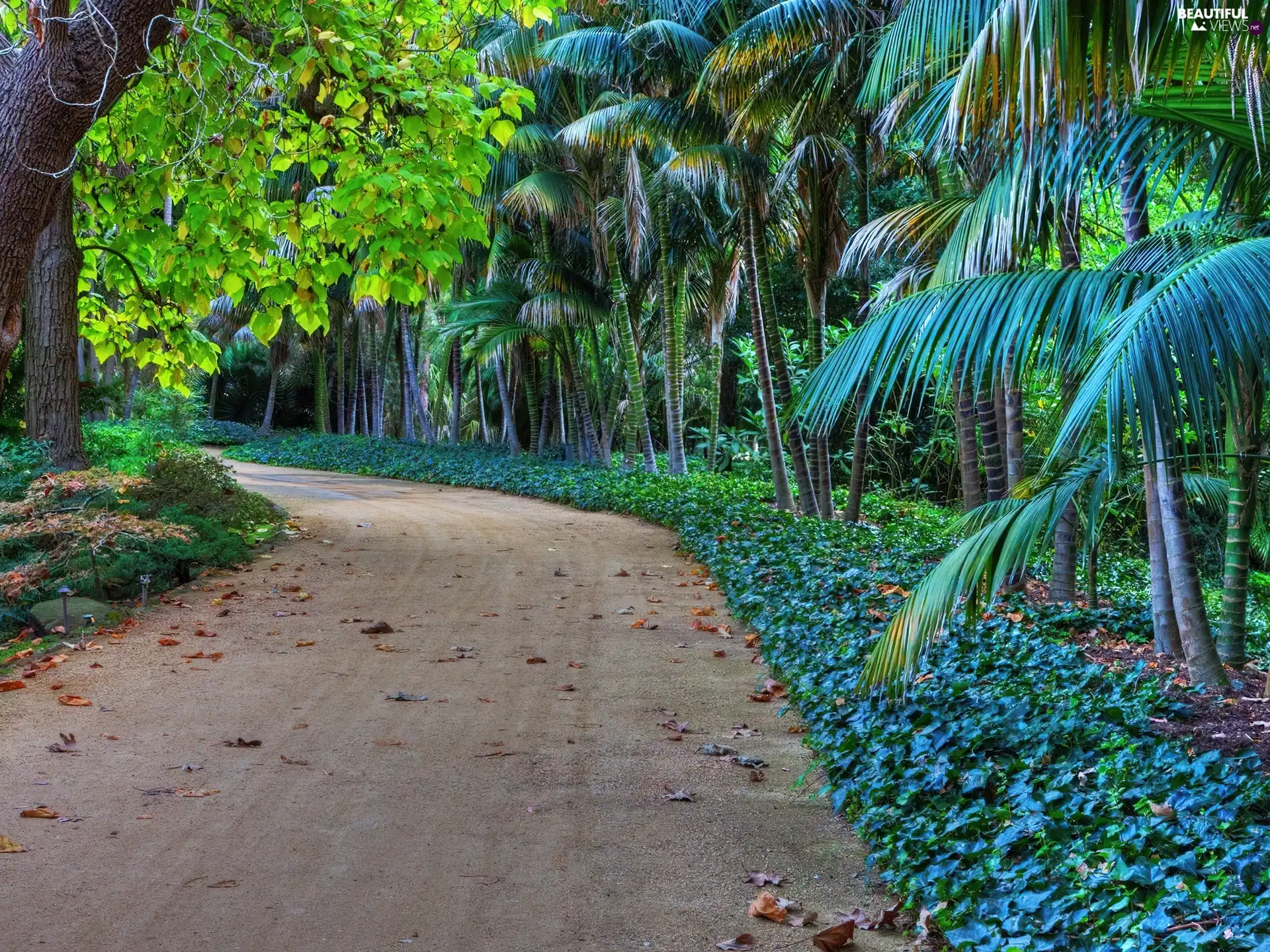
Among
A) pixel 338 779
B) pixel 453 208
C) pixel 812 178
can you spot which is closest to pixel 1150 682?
pixel 338 779

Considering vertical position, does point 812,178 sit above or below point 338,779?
above

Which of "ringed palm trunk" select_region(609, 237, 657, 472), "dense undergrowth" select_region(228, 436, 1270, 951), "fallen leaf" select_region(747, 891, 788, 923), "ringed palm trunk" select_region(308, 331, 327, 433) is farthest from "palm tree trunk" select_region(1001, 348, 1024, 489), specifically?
"ringed palm trunk" select_region(308, 331, 327, 433)

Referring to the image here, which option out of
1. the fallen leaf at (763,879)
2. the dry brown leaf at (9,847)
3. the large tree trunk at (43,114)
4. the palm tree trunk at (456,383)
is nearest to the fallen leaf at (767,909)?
the fallen leaf at (763,879)

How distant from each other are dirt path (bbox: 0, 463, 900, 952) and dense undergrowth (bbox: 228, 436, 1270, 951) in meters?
0.32

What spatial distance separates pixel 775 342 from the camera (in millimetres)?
15070

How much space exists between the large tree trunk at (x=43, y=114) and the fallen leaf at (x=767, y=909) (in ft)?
10.7

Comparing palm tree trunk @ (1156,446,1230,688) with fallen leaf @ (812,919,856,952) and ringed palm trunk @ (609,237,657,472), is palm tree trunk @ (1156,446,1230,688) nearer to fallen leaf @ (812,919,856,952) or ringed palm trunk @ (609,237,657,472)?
fallen leaf @ (812,919,856,952)

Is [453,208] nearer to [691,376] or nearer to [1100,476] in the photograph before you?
[1100,476]

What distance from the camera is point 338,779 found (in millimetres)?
5207

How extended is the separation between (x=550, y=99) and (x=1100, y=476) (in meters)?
18.2

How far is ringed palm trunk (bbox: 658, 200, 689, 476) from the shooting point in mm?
18688

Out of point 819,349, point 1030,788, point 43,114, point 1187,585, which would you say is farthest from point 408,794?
point 819,349

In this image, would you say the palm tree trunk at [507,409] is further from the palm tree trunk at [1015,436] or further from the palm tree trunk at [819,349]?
the palm tree trunk at [1015,436]

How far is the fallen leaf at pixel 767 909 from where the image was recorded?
151 inches
